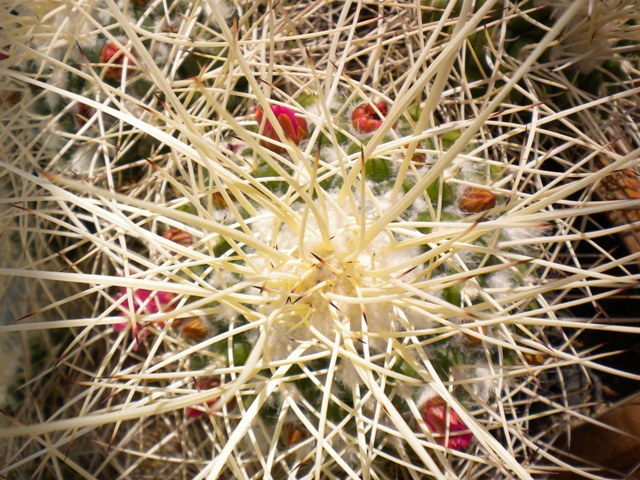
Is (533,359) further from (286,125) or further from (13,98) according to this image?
(13,98)

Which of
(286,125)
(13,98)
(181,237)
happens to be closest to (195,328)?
(181,237)

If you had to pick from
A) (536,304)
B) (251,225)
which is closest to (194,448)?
(251,225)

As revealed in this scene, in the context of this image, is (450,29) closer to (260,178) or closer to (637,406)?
Result: (260,178)

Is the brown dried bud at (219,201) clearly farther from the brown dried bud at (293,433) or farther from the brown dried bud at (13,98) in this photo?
the brown dried bud at (13,98)

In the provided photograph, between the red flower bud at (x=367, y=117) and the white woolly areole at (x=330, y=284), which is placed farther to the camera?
the red flower bud at (x=367, y=117)

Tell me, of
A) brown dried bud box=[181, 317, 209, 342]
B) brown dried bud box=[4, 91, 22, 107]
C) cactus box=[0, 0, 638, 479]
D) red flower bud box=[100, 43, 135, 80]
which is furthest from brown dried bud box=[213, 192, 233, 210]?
brown dried bud box=[4, 91, 22, 107]

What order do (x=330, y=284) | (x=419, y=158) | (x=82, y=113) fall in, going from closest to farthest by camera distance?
(x=330, y=284), (x=419, y=158), (x=82, y=113)

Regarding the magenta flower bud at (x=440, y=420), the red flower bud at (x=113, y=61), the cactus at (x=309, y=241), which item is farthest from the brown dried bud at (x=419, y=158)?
the red flower bud at (x=113, y=61)
